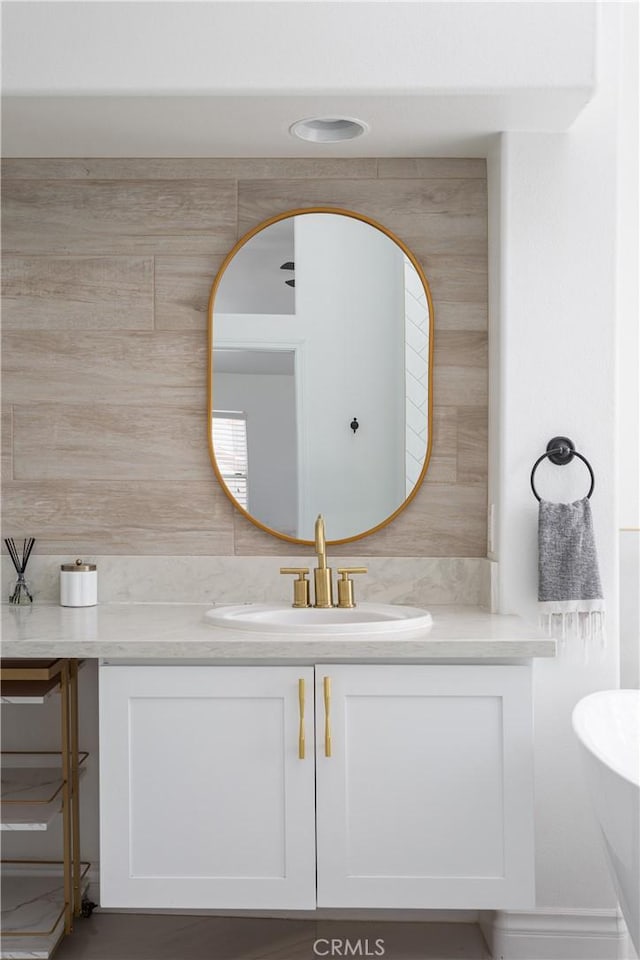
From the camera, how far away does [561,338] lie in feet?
7.85

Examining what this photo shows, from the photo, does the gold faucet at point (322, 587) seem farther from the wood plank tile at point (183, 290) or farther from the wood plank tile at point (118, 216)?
the wood plank tile at point (118, 216)

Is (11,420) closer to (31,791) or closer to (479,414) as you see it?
(31,791)

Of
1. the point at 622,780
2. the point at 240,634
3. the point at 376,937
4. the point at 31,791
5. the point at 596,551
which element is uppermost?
the point at 596,551

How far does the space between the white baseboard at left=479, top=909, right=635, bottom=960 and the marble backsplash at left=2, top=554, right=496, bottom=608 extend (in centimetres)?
84

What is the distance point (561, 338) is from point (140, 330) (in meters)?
1.21

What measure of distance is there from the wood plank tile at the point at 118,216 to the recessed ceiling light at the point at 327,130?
32cm

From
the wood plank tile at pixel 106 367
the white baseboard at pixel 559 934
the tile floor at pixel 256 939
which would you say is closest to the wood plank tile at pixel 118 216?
the wood plank tile at pixel 106 367

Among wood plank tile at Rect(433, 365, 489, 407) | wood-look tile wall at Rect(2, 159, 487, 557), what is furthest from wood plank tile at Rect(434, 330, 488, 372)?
wood-look tile wall at Rect(2, 159, 487, 557)

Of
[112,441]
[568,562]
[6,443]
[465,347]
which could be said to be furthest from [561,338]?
[6,443]

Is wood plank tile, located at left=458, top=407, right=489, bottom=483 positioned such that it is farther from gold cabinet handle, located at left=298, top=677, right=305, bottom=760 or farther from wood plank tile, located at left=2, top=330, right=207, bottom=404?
gold cabinet handle, located at left=298, top=677, right=305, bottom=760

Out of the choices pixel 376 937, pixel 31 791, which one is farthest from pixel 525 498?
pixel 31 791

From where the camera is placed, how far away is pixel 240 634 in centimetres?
209

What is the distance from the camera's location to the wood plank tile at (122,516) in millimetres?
2619

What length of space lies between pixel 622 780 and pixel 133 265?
75.0 inches
